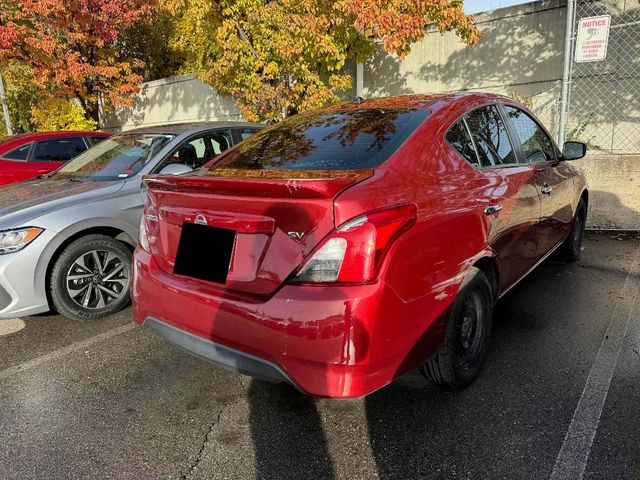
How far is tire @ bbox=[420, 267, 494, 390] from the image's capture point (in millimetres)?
2498

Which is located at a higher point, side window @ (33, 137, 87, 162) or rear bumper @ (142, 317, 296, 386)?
side window @ (33, 137, 87, 162)

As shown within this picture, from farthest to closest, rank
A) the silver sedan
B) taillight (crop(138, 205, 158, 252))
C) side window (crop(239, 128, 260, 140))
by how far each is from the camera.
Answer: side window (crop(239, 128, 260, 140))
the silver sedan
taillight (crop(138, 205, 158, 252))

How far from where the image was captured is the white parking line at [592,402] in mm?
2125

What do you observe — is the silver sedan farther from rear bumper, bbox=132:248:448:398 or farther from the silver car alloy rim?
rear bumper, bbox=132:248:448:398

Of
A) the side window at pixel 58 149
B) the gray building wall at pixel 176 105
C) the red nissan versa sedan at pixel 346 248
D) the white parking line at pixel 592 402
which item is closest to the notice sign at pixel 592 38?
the white parking line at pixel 592 402

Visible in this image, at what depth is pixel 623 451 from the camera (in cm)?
220

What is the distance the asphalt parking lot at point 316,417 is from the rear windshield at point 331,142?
4.27ft

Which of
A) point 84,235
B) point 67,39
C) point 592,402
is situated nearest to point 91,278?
point 84,235

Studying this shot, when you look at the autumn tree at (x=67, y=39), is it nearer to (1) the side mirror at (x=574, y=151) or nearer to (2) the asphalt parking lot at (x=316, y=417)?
(2) the asphalt parking lot at (x=316, y=417)

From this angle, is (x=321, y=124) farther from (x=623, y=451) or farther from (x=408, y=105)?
(x=623, y=451)

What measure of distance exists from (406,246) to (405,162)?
0.50m

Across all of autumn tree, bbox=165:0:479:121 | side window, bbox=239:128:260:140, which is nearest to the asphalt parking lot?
side window, bbox=239:128:260:140

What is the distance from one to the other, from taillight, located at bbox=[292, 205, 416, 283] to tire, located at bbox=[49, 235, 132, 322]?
243cm

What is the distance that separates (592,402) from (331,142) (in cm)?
199
